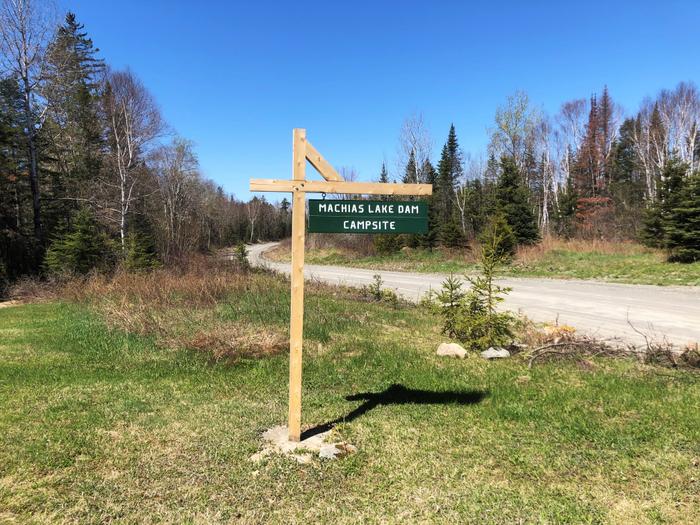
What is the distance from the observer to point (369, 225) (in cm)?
376

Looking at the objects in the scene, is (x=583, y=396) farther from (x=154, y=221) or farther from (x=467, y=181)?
(x=467, y=181)

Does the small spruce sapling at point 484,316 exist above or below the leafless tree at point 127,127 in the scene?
below

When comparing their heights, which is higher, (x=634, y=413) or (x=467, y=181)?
(x=467, y=181)

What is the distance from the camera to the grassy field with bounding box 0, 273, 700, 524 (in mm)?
2824

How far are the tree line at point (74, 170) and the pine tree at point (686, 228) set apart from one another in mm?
19866

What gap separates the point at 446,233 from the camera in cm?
2831

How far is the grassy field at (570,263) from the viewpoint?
15.9m

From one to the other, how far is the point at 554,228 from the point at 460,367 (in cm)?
3295

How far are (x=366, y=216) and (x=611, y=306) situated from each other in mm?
9507

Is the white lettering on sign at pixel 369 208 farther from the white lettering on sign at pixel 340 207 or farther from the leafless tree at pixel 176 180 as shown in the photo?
the leafless tree at pixel 176 180

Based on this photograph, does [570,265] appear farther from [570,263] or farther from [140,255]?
[140,255]

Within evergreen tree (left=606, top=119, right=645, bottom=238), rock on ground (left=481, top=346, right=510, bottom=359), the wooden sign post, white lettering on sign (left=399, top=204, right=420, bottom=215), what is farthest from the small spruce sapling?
evergreen tree (left=606, top=119, right=645, bottom=238)

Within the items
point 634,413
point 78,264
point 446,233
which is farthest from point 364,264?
point 634,413

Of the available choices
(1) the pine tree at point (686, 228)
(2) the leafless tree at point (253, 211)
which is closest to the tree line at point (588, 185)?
(1) the pine tree at point (686, 228)
